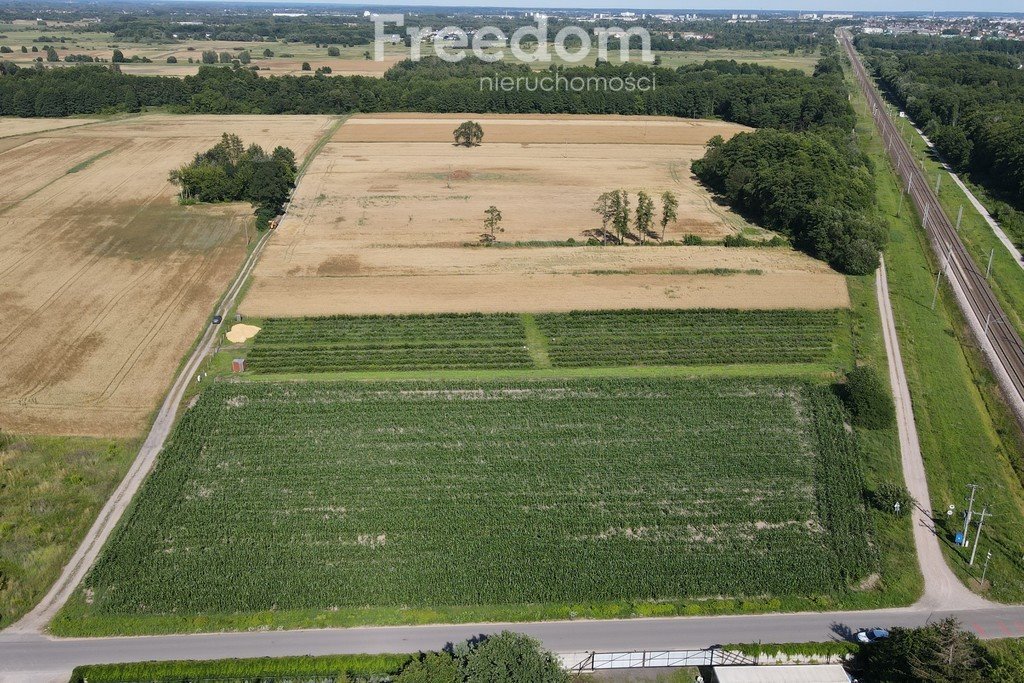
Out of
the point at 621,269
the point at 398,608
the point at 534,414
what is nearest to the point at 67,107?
the point at 621,269

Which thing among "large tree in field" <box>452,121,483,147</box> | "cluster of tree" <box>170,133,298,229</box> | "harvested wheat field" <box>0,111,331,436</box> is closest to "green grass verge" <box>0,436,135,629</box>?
"harvested wheat field" <box>0,111,331,436</box>

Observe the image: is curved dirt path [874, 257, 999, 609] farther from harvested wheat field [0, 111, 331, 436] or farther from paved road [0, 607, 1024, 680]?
harvested wheat field [0, 111, 331, 436]

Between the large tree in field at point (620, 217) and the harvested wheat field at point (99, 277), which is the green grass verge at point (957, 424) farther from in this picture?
the harvested wheat field at point (99, 277)

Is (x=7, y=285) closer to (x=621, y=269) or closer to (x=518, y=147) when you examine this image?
(x=621, y=269)

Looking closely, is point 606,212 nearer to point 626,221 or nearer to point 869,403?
point 626,221

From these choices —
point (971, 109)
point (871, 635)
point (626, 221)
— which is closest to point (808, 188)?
point (626, 221)

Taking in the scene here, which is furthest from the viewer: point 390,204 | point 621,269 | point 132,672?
point 390,204

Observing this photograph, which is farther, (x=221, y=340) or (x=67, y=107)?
(x=67, y=107)
